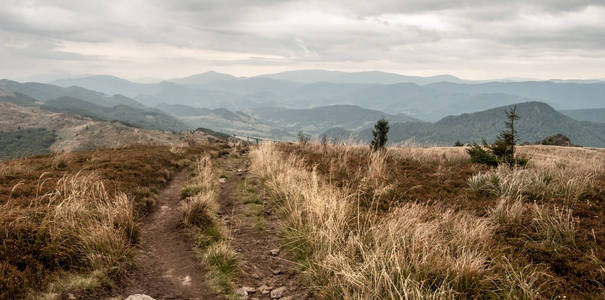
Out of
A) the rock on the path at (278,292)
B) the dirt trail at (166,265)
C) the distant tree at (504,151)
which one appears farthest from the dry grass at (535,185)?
the dirt trail at (166,265)

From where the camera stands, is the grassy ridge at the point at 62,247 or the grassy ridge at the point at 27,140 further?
the grassy ridge at the point at 27,140

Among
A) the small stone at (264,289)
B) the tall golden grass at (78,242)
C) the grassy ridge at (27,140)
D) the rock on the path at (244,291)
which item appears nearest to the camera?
the tall golden grass at (78,242)

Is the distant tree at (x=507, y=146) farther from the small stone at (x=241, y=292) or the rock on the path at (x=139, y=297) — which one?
the rock on the path at (x=139, y=297)

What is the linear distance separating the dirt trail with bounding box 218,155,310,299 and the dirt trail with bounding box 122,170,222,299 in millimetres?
769

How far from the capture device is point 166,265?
5.82m

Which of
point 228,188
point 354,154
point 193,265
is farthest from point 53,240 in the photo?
point 354,154

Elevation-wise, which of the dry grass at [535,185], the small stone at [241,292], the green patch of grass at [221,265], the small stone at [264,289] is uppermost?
the dry grass at [535,185]

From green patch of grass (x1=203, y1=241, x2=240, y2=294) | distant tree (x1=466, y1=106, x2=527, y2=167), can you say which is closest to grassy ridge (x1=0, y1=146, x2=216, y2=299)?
green patch of grass (x1=203, y1=241, x2=240, y2=294)

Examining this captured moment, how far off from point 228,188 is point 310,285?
7.55m

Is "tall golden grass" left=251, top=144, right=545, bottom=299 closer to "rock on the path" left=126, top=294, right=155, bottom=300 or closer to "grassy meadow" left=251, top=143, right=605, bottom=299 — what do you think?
"grassy meadow" left=251, top=143, right=605, bottom=299

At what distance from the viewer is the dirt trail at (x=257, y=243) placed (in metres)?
5.31

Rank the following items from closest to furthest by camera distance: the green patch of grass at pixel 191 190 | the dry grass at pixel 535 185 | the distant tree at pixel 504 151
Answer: the dry grass at pixel 535 185 < the green patch of grass at pixel 191 190 < the distant tree at pixel 504 151

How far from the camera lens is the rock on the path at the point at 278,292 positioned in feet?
16.4

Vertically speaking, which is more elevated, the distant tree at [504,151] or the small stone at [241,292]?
the distant tree at [504,151]
